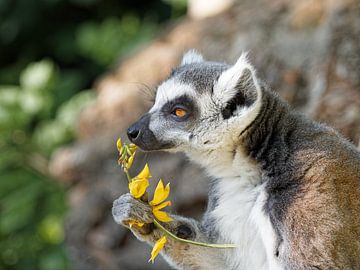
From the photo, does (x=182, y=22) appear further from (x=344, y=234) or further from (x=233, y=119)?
(x=344, y=234)

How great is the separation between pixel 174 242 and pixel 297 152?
3.28 ft

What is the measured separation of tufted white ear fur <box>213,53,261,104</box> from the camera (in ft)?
14.5

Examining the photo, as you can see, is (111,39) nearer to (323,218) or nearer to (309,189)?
(309,189)

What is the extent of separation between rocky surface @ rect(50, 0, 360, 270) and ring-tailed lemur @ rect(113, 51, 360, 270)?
2323 mm

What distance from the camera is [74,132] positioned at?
929 cm

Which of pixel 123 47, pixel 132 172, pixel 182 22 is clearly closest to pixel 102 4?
pixel 123 47

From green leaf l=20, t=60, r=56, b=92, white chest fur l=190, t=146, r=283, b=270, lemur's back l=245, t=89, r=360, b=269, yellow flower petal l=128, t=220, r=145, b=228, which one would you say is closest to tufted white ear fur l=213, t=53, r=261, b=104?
lemur's back l=245, t=89, r=360, b=269

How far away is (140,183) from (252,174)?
0.64m

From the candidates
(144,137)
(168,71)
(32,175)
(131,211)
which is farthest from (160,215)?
(32,175)

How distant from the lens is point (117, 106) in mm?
8633

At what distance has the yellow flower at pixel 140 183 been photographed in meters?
4.38

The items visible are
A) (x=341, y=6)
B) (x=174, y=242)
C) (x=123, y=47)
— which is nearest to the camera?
(x=174, y=242)

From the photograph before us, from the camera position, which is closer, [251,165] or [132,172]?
[251,165]

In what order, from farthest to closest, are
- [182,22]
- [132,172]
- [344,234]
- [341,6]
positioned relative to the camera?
[182,22]
[132,172]
[341,6]
[344,234]
